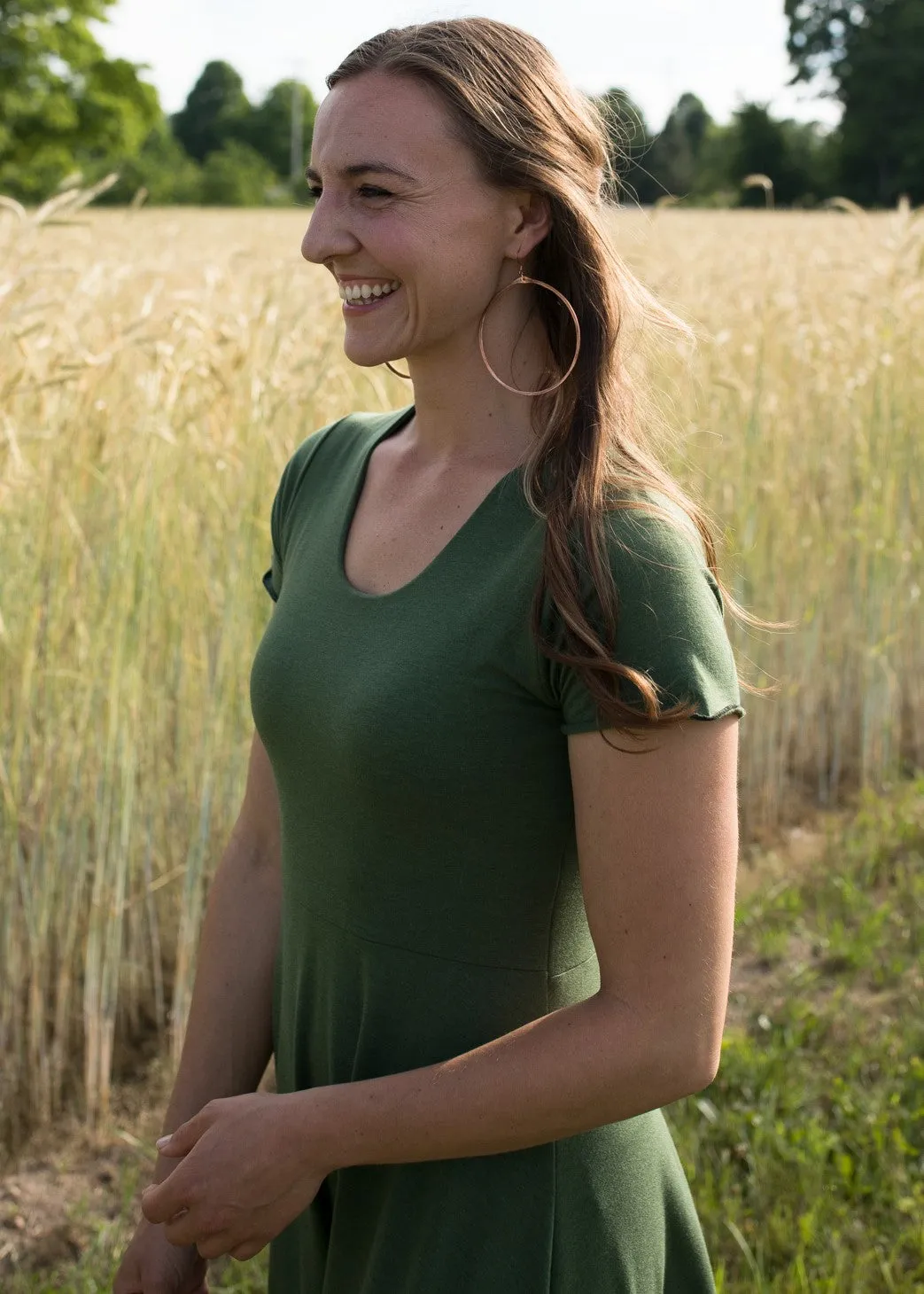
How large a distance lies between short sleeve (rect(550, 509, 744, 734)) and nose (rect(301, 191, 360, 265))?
0.36 metres

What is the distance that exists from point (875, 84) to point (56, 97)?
91.4 feet

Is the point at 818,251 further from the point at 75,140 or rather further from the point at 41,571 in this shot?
the point at 75,140

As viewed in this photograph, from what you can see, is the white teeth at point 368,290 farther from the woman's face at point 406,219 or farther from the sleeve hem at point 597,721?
the sleeve hem at point 597,721

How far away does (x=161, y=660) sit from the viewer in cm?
263

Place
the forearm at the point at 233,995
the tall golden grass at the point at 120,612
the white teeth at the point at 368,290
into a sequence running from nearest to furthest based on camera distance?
the white teeth at the point at 368,290 < the forearm at the point at 233,995 < the tall golden grass at the point at 120,612

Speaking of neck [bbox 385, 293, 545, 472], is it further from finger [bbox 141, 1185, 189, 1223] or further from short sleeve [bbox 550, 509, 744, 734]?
finger [bbox 141, 1185, 189, 1223]

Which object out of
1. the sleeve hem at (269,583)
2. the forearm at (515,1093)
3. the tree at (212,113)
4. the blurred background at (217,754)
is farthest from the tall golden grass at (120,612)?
the tree at (212,113)

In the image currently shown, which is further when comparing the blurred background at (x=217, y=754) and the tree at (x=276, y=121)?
the tree at (x=276, y=121)

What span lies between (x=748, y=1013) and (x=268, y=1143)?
2.15 metres

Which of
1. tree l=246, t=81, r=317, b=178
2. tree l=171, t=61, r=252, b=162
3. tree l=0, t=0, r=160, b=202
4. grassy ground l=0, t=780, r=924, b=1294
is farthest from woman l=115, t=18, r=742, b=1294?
tree l=171, t=61, r=252, b=162

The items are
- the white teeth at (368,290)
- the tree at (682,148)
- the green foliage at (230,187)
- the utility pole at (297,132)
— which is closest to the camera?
the white teeth at (368,290)

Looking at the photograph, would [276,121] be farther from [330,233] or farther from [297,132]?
[330,233]

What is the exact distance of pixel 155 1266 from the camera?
1271 millimetres

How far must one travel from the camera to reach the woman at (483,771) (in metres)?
1.00
